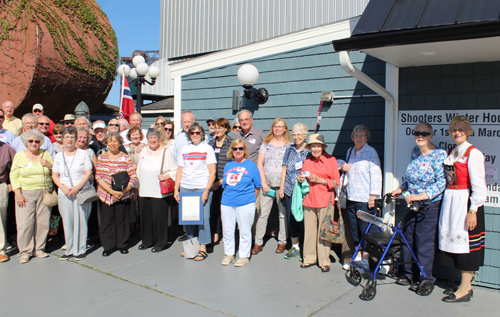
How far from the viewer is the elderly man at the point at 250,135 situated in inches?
218

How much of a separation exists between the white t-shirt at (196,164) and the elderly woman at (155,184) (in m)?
0.42

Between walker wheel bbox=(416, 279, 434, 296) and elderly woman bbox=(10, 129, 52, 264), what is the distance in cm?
469

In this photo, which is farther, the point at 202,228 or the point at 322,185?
the point at 202,228

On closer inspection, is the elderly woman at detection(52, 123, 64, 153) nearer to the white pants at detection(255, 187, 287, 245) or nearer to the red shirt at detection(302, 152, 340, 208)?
the white pants at detection(255, 187, 287, 245)

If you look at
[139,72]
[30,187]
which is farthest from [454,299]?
[139,72]

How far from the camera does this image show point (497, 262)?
13.4ft

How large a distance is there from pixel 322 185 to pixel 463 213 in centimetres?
150

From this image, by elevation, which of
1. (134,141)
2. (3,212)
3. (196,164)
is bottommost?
(3,212)

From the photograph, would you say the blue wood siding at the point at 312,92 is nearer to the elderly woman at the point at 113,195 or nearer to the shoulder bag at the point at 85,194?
the elderly woman at the point at 113,195

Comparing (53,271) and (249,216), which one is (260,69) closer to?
(249,216)

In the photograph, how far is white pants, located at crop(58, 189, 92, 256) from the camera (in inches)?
199

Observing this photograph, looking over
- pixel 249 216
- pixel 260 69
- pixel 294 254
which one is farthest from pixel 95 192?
pixel 260 69

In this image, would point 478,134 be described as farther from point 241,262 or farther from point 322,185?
point 241,262

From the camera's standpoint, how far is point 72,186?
197 inches
